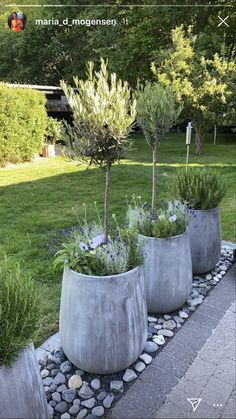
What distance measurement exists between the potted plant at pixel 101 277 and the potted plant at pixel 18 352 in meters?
0.48

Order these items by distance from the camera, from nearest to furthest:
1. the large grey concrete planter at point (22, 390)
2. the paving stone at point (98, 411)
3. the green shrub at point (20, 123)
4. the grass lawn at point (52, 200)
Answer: the large grey concrete planter at point (22, 390) < the paving stone at point (98, 411) < the grass lawn at point (52, 200) < the green shrub at point (20, 123)

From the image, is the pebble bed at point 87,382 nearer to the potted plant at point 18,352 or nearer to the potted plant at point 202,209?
the potted plant at point 18,352

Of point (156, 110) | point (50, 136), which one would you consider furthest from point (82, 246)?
point (50, 136)

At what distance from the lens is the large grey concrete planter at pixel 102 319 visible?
2.11 m

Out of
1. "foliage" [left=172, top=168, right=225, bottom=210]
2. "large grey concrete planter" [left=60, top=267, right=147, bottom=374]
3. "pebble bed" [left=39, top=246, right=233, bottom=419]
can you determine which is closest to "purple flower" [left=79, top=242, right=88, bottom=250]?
"large grey concrete planter" [left=60, top=267, right=147, bottom=374]

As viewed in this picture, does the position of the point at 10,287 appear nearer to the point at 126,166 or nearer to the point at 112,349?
→ the point at 112,349

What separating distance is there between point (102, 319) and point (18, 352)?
0.67 m

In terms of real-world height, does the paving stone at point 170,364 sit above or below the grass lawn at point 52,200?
below

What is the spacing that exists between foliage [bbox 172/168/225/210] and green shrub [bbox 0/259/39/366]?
A: 217 cm

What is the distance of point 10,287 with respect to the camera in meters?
1.67

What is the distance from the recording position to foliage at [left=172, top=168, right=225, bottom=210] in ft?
11.6

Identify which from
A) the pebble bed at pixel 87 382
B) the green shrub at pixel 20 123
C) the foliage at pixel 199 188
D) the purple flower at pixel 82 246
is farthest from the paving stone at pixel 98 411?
the green shrub at pixel 20 123

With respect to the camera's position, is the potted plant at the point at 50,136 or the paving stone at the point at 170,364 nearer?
the paving stone at the point at 170,364

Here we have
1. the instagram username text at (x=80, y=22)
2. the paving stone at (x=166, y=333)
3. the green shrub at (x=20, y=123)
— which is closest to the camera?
the paving stone at (x=166, y=333)
